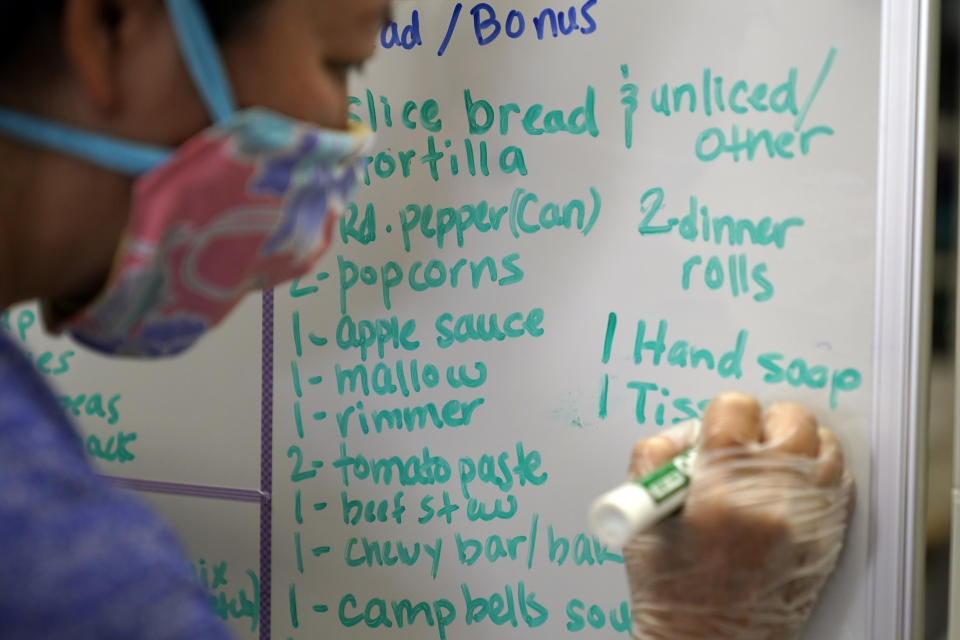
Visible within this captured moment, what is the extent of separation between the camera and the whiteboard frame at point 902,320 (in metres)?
0.64

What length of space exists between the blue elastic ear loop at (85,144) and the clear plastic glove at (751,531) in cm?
44

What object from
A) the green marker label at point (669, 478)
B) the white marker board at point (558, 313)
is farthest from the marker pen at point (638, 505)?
the white marker board at point (558, 313)

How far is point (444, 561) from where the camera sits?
0.84m

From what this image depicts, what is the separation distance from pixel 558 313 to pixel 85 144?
0.43 m

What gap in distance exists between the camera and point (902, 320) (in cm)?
66

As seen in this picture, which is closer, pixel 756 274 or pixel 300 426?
pixel 756 274

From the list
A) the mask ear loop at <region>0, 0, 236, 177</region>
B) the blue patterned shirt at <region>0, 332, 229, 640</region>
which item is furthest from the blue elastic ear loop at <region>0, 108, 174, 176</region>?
the blue patterned shirt at <region>0, 332, 229, 640</region>

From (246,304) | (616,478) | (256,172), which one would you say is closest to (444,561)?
(616,478)

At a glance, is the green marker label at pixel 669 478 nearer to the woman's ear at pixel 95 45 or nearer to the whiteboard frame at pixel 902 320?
the whiteboard frame at pixel 902 320

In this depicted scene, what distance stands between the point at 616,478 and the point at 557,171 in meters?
0.27

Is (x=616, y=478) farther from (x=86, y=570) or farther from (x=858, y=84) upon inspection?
(x=86, y=570)

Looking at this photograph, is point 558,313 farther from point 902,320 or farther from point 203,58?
point 203,58

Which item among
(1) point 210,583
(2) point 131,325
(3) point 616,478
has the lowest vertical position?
(1) point 210,583

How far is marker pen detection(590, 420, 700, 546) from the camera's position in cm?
60
